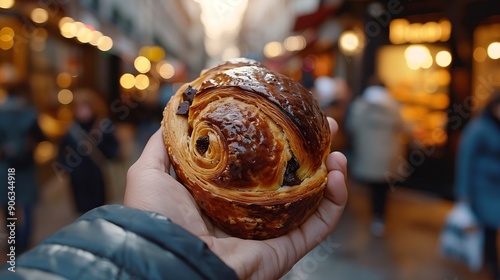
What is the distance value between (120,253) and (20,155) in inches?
165

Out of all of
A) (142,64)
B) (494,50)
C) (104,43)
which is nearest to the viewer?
(494,50)

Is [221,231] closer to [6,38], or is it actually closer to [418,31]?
[6,38]

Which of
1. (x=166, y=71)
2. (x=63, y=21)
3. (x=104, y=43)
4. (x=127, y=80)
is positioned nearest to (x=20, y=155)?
(x=63, y=21)

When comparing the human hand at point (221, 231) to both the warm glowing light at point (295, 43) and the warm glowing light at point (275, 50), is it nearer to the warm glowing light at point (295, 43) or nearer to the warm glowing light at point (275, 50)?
the warm glowing light at point (295, 43)

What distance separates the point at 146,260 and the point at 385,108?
569 cm

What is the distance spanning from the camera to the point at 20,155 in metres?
4.81

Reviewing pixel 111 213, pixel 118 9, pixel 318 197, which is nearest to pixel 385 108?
pixel 318 197

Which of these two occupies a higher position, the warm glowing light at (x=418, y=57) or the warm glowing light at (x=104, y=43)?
the warm glowing light at (x=104, y=43)

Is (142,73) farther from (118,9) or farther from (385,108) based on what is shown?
(385,108)

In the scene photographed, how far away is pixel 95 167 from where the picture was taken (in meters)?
5.25

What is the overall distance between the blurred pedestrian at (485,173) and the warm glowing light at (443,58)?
178 inches

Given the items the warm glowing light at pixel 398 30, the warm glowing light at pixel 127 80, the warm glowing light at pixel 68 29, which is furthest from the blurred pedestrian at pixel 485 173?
the warm glowing light at pixel 127 80

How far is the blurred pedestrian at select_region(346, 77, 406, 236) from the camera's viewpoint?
6.39 m

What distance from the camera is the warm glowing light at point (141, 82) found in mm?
15690
